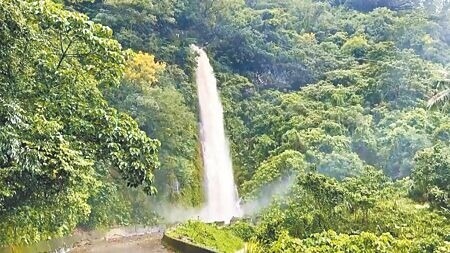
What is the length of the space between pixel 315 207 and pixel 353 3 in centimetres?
3343

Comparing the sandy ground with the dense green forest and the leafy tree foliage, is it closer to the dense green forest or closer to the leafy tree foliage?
the dense green forest

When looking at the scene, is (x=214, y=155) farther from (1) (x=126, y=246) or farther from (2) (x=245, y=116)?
(1) (x=126, y=246)

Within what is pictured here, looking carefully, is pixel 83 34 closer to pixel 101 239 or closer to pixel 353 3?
pixel 101 239

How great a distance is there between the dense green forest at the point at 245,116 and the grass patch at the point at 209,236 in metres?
0.42

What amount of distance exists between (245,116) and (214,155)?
279 cm

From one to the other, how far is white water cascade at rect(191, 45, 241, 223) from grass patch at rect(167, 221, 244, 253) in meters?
6.15

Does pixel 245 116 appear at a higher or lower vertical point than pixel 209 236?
higher

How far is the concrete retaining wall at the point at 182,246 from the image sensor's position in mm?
12461

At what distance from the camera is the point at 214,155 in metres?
23.4

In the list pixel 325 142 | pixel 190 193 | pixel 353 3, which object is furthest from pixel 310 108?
pixel 353 3

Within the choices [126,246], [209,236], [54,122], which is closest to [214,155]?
[126,246]

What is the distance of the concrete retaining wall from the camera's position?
12.5m

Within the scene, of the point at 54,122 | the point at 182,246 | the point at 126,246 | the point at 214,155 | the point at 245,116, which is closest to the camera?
the point at 54,122

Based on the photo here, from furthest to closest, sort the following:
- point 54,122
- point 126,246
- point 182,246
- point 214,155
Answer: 1. point 214,155
2. point 126,246
3. point 182,246
4. point 54,122
